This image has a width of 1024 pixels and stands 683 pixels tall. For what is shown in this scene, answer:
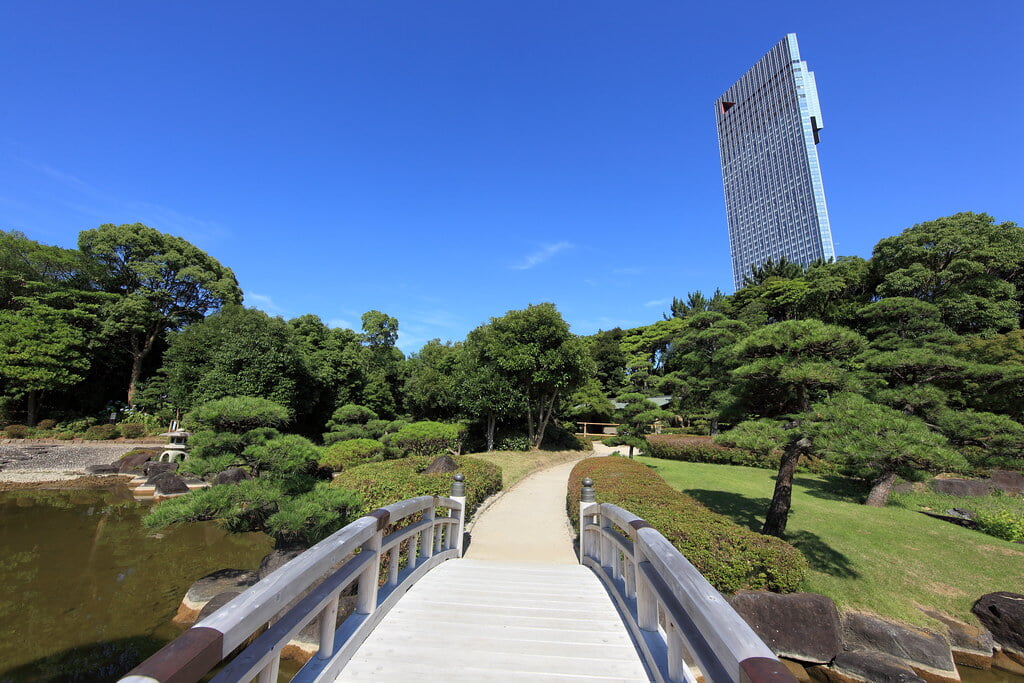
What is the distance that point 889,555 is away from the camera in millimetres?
6773

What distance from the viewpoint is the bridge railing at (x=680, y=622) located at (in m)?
1.27

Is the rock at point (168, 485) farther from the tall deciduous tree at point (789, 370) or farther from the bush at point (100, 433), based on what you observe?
the tall deciduous tree at point (789, 370)

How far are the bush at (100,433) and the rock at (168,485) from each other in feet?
36.1

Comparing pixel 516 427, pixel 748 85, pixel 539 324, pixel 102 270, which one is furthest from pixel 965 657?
pixel 748 85

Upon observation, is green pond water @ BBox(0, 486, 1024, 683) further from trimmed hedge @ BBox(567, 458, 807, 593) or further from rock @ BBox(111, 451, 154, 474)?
rock @ BBox(111, 451, 154, 474)

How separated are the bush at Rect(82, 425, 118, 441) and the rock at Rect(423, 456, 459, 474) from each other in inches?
762

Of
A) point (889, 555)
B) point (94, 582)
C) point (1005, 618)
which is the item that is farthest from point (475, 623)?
point (889, 555)

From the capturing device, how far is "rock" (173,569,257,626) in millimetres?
5355

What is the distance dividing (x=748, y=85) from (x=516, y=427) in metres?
129

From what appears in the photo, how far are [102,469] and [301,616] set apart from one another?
62.0 feet

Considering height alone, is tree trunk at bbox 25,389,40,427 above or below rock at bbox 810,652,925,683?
above

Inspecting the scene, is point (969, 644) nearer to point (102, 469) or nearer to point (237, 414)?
point (237, 414)

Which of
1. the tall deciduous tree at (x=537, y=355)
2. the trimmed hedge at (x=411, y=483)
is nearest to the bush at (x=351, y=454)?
the trimmed hedge at (x=411, y=483)

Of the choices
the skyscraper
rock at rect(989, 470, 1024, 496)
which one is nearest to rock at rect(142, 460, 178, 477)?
rock at rect(989, 470, 1024, 496)
